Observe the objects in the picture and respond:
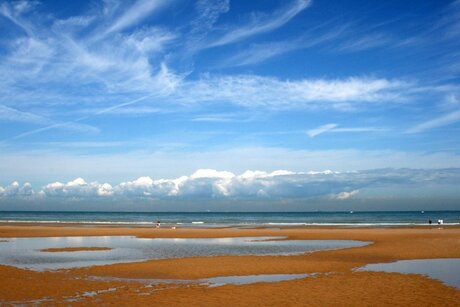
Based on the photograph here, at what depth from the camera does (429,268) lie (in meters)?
23.9

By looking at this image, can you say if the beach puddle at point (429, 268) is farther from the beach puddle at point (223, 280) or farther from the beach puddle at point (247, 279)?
the beach puddle at point (223, 280)

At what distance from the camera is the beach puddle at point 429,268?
20.7m

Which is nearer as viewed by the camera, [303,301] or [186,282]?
[303,301]

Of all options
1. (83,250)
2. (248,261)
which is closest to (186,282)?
(248,261)

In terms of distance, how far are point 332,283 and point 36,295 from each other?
1231 cm

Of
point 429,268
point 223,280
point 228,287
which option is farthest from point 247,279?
point 429,268

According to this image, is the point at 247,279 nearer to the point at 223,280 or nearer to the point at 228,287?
the point at 223,280

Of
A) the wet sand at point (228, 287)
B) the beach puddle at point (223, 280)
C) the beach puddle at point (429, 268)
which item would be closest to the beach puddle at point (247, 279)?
the beach puddle at point (223, 280)

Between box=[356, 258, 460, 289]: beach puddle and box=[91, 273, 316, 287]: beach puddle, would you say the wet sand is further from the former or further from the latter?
box=[356, 258, 460, 289]: beach puddle

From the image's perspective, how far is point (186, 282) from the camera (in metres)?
19.8

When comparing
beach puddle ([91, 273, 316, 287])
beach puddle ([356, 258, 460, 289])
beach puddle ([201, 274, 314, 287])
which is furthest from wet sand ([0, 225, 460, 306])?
beach puddle ([356, 258, 460, 289])

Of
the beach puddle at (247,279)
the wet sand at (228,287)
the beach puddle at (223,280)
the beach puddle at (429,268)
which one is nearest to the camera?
the wet sand at (228,287)

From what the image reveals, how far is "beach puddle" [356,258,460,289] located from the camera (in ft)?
67.8

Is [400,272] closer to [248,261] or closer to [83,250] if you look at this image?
[248,261]
